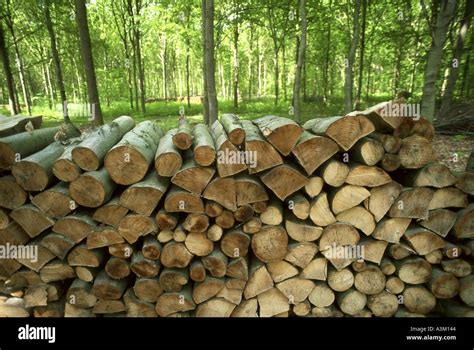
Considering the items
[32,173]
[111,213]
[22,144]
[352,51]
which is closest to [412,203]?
[111,213]

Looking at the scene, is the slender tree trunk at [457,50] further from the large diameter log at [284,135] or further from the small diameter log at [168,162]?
the small diameter log at [168,162]

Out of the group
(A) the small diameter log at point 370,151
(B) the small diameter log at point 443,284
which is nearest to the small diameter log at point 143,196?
(A) the small diameter log at point 370,151

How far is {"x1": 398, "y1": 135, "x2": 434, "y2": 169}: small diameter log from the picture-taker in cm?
308

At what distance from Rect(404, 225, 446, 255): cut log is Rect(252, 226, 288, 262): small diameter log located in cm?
130

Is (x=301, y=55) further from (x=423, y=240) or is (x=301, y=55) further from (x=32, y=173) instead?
(x=32, y=173)

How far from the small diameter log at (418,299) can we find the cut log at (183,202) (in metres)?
2.43

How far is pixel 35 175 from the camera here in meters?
3.15

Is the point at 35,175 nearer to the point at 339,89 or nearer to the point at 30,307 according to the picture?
the point at 30,307

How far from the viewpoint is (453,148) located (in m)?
7.20

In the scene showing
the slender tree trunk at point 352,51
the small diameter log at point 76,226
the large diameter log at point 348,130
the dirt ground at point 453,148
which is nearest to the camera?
the large diameter log at point 348,130

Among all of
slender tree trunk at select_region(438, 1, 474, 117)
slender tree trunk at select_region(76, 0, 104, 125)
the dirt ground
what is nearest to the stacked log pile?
the dirt ground

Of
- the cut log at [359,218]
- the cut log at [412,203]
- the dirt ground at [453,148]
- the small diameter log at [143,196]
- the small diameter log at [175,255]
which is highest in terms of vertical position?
the small diameter log at [143,196]

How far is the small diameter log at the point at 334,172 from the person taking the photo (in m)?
3.05

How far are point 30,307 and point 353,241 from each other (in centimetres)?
363
